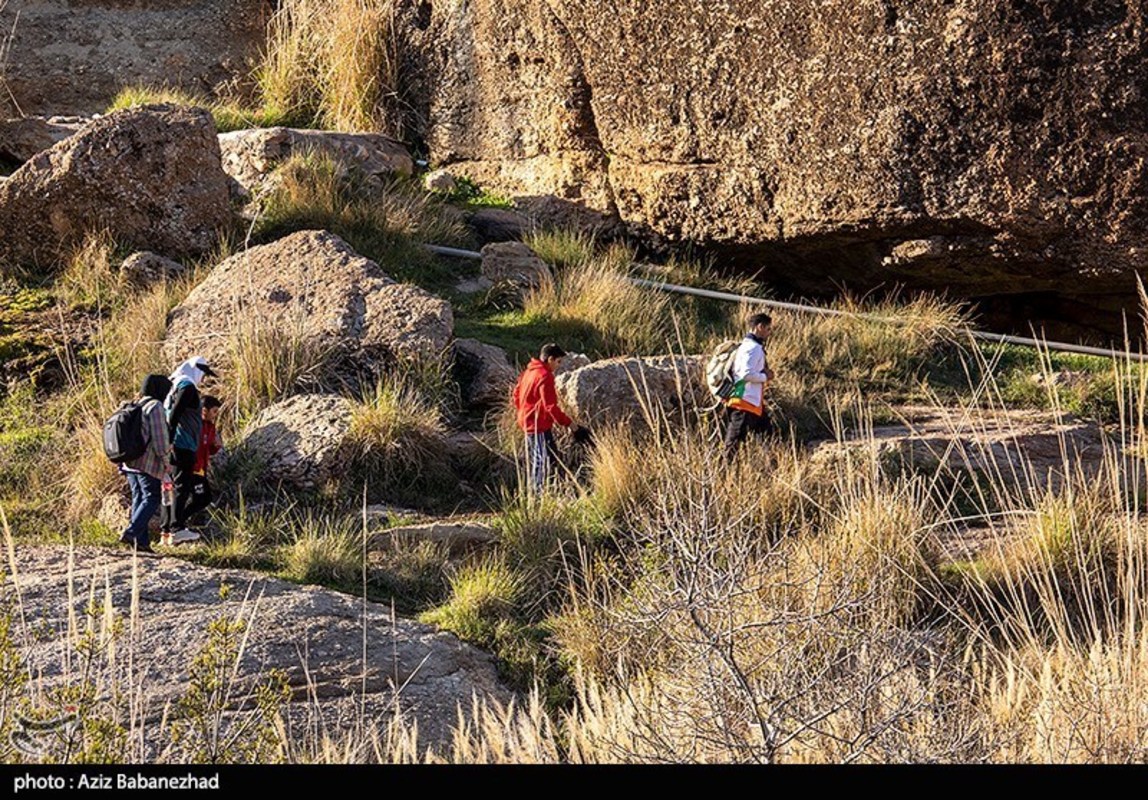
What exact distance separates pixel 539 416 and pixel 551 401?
121mm

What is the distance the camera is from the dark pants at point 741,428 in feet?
34.0

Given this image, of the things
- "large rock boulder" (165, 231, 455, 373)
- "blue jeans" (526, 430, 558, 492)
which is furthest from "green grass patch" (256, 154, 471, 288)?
"blue jeans" (526, 430, 558, 492)

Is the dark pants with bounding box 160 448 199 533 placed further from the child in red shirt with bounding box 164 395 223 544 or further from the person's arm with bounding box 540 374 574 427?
the person's arm with bounding box 540 374 574 427

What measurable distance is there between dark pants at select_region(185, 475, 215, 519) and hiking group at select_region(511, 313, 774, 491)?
192 cm

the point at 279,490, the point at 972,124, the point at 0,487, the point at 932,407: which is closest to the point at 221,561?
the point at 279,490

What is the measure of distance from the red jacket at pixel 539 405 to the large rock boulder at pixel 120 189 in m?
4.51

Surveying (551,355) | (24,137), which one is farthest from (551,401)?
(24,137)

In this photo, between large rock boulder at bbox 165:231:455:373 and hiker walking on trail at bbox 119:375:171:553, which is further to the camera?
large rock boulder at bbox 165:231:455:373

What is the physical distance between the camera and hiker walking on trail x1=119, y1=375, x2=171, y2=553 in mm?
9125

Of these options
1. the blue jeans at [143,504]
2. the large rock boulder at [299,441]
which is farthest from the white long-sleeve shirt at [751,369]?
the blue jeans at [143,504]

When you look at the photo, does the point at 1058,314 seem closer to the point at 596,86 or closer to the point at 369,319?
the point at 596,86

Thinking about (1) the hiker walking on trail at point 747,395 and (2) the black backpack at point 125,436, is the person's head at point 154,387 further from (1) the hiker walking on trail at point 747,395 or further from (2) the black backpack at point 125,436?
(1) the hiker walking on trail at point 747,395

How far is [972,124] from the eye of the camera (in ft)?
39.5
